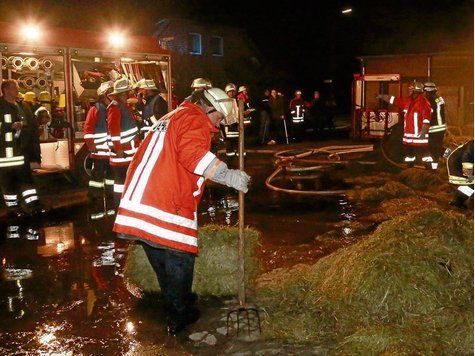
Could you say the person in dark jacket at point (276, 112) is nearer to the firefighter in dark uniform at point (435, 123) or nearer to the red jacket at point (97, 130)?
the firefighter in dark uniform at point (435, 123)

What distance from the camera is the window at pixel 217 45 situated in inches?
1463

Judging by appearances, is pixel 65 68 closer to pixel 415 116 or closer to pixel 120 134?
pixel 120 134

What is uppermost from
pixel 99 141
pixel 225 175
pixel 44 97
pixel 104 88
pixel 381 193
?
pixel 104 88

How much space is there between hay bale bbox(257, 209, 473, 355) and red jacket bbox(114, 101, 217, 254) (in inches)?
37.4

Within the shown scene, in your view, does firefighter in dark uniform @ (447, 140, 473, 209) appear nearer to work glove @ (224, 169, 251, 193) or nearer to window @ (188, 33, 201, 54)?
work glove @ (224, 169, 251, 193)

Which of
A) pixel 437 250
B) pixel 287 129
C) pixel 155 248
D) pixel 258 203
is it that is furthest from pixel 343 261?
pixel 287 129

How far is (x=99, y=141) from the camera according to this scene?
32.0 ft

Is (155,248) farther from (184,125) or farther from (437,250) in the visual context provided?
(437,250)

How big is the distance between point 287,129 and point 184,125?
18680mm

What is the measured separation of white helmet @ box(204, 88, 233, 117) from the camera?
4.50m

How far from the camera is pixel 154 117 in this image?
976 centimetres

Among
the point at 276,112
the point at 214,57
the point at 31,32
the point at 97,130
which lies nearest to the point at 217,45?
the point at 214,57

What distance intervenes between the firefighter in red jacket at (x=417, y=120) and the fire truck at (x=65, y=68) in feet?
16.0

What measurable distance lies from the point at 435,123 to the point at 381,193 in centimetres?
265
